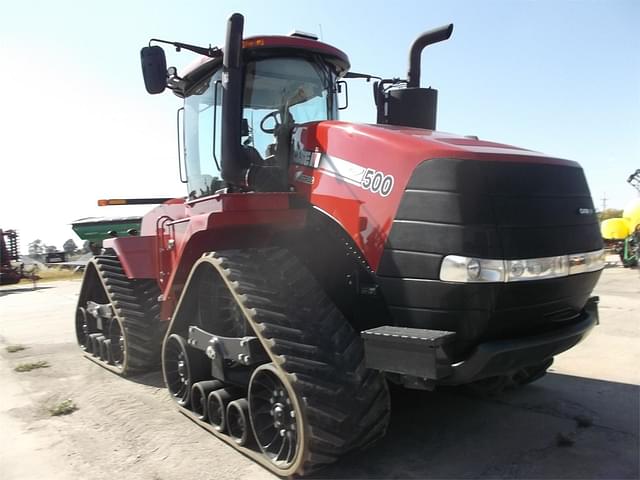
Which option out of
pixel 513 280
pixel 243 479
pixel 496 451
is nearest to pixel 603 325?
pixel 496 451

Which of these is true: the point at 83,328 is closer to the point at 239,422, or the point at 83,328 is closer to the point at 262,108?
the point at 239,422

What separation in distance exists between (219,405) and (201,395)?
0.96 ft

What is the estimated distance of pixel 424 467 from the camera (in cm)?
318

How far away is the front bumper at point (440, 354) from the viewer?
265 centimetres

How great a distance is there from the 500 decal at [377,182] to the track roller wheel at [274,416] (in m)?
1.17

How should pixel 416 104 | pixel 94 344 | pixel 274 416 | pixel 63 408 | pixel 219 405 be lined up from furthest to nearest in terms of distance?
pixel 94 344 < pixel 63 408 < pixel 416 104 < pixel 219 405 < pixel 274 416

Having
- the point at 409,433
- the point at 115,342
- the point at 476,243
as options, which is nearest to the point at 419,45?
the point at 476,243

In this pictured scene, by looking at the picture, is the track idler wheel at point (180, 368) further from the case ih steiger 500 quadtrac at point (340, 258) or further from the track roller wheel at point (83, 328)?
the track roller wheel at point (83, 328)

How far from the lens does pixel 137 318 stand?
570 cm

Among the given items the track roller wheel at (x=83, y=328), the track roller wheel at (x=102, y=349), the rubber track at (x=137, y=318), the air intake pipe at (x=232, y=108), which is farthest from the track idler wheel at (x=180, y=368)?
the track roller wheel at (x=83, y=328)

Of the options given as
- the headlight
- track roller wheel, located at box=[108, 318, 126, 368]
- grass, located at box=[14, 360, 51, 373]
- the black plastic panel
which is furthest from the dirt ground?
the headlight

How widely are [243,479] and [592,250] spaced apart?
243 cm

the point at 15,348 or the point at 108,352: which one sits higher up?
the point at 108,352

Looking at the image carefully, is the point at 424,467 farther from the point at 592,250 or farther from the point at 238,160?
the point at 238,160
